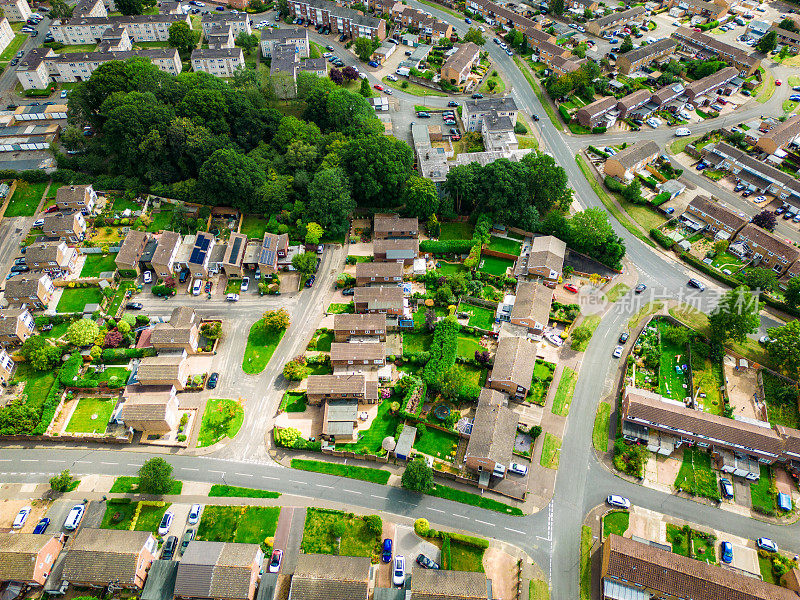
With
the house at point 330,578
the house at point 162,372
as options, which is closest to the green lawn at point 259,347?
the house at point 162,372

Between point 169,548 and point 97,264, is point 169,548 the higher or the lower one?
the lower one

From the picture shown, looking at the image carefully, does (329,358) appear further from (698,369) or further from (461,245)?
(698,369)

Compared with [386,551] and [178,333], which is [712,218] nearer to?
[386,551]

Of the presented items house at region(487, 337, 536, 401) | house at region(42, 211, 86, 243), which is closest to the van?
house at region(42, 211, 86, 243)

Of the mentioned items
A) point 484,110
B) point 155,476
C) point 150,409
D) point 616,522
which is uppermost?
point 484,110

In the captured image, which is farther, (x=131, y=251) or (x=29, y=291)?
(x=131, y=251)

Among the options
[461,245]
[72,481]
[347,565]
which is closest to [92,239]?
[72,481]

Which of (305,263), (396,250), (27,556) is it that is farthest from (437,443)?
(27,556)
